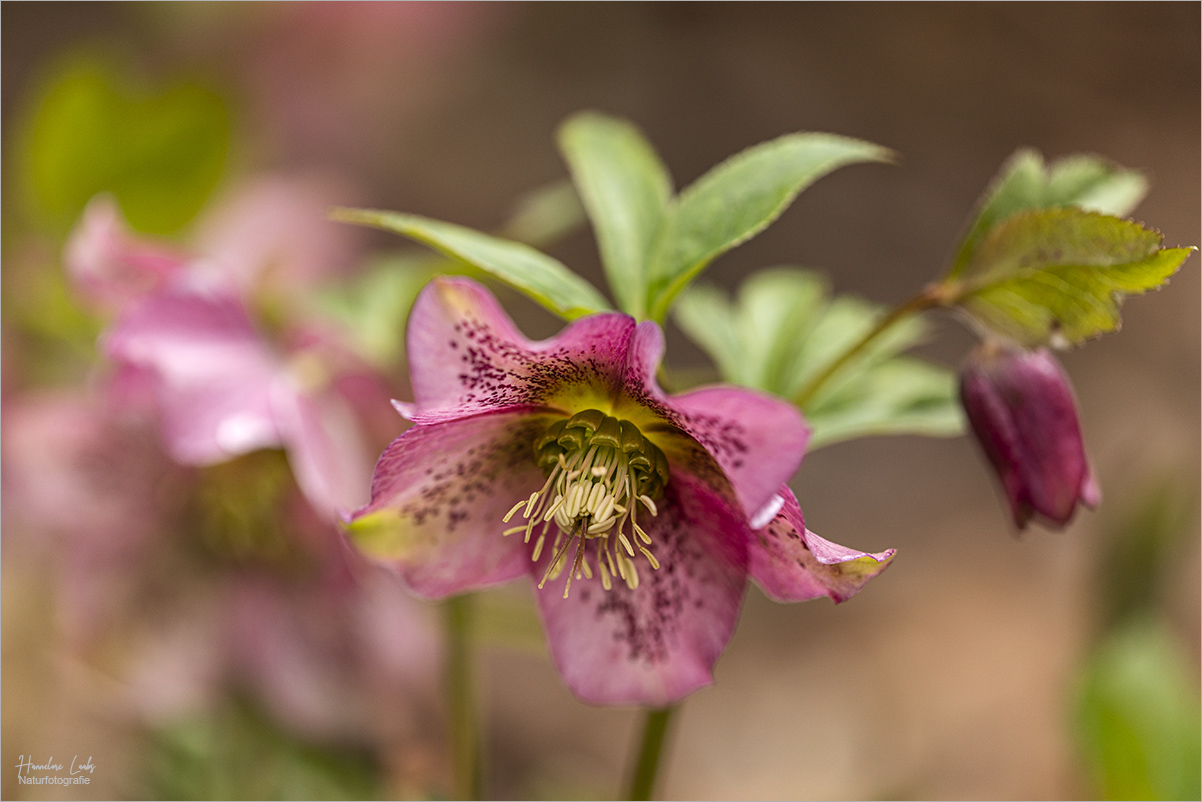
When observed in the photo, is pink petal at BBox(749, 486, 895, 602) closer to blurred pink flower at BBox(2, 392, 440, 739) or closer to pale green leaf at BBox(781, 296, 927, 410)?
pale green leaf at BBox(781, 296, 927, 410)

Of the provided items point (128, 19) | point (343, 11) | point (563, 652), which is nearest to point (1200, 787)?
point (563, 652)

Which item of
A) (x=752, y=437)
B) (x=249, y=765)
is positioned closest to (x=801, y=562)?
(x=752, y=437)

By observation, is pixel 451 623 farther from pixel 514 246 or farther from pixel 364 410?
pixel 514 246

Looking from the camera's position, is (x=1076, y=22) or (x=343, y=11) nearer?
(x=343, y=11)

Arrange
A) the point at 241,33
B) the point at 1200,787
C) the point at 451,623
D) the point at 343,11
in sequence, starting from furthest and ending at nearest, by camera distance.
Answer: the point at 343,11 < the point at 241,33 < the point at 1200,787 < the point at 451,623

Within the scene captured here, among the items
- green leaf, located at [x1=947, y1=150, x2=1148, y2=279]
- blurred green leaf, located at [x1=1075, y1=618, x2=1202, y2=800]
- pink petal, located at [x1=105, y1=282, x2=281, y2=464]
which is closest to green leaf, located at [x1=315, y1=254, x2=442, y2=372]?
pink petal, located at [x1=105, y1=282, x2=281, y2=464]

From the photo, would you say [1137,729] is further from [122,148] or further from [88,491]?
[122,148]
